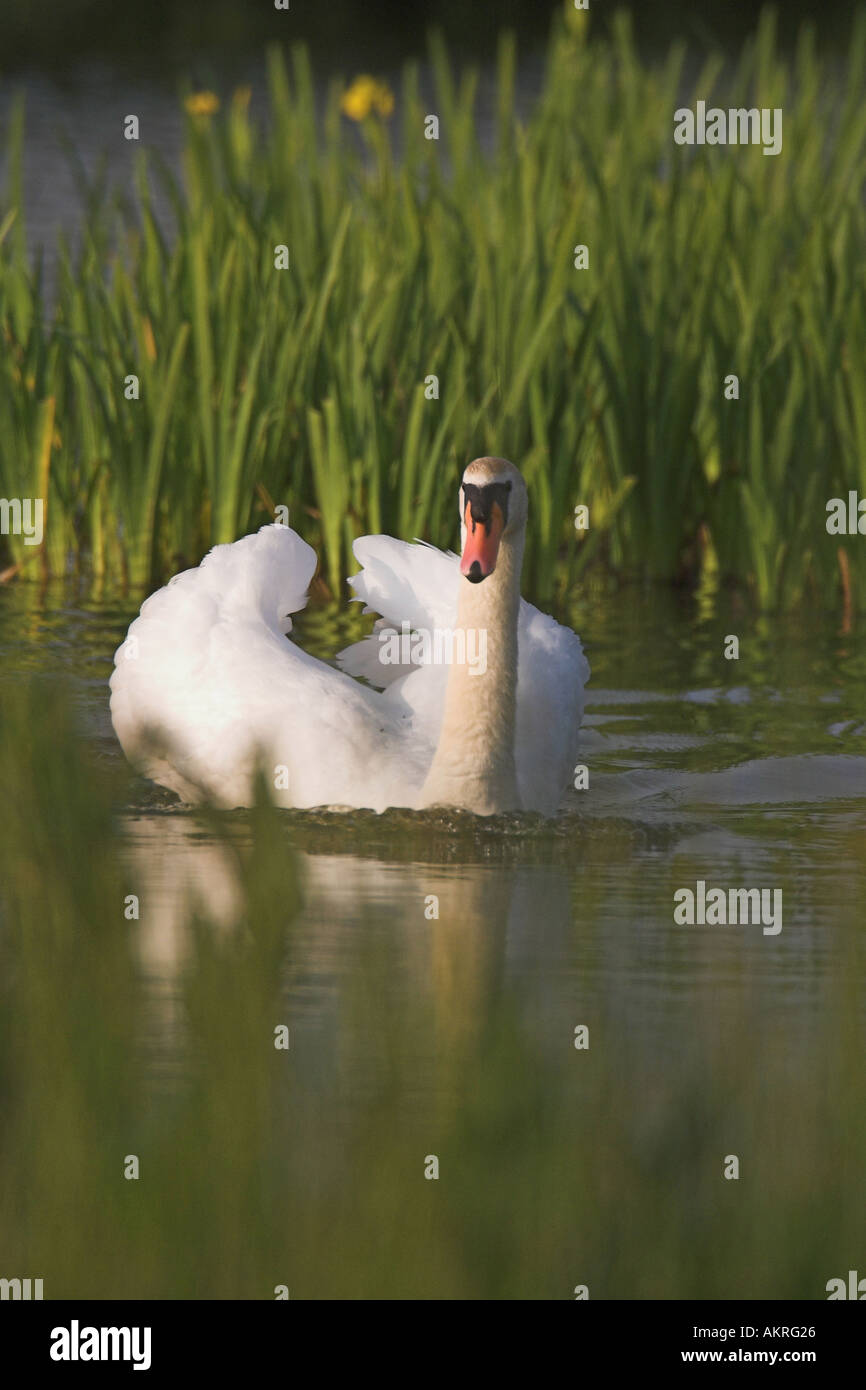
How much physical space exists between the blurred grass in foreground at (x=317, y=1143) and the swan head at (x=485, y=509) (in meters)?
3.22

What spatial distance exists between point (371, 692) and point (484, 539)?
2.50ft

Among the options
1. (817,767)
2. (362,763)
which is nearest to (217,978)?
(362,763)

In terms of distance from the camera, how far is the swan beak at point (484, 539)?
7156mm

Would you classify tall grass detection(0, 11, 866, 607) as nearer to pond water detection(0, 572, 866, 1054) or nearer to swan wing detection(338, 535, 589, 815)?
pond water detection(0, 572, 866, 1054)

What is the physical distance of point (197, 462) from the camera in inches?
403

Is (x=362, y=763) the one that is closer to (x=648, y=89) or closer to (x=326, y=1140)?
(x=326, y=1140)

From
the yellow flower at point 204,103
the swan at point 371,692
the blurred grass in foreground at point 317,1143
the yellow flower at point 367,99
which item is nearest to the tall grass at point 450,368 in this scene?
the yellow flower at point 204,103

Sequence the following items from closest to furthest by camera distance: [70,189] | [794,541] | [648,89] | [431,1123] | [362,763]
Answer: [431,1123]
[362,763]
[794,541]
[648,89]
[70,189]

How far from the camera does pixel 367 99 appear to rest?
1212cm

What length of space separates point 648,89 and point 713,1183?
365 inches

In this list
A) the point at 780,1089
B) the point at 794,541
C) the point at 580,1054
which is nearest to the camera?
the point at 580,1054
